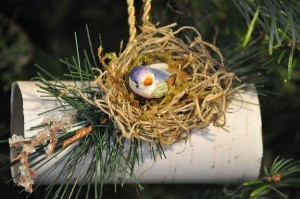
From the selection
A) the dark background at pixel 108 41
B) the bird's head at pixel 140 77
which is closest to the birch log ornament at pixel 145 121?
the bird's head at pixel 140 77

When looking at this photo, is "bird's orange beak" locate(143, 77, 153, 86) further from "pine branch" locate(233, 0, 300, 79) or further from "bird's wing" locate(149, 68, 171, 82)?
"pine branch" locate(233, 0, 300, 79)

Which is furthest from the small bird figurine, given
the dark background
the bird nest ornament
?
the dark background

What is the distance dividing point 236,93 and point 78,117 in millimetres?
243

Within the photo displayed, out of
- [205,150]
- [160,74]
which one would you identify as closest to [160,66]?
[160,74]

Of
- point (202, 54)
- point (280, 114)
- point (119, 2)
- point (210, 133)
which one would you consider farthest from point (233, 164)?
point (119, 2)

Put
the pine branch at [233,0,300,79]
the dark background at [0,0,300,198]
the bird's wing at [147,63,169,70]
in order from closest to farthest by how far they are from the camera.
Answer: the pine branch at [233,0,300,79]
the bird's wing at [147,63,169,70]
the dark background at [0,0,300,198]

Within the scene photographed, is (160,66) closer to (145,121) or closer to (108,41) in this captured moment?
(145,121)

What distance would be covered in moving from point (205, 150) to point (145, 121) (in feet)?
0.41

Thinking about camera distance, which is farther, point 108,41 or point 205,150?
point 108,41

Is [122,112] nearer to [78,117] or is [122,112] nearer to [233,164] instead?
[78,117]

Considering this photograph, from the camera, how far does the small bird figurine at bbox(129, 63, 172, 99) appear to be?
1.06 metres

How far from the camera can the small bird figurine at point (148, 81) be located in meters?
1.06

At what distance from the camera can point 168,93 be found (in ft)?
3.62

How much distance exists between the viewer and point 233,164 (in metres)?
1.15
